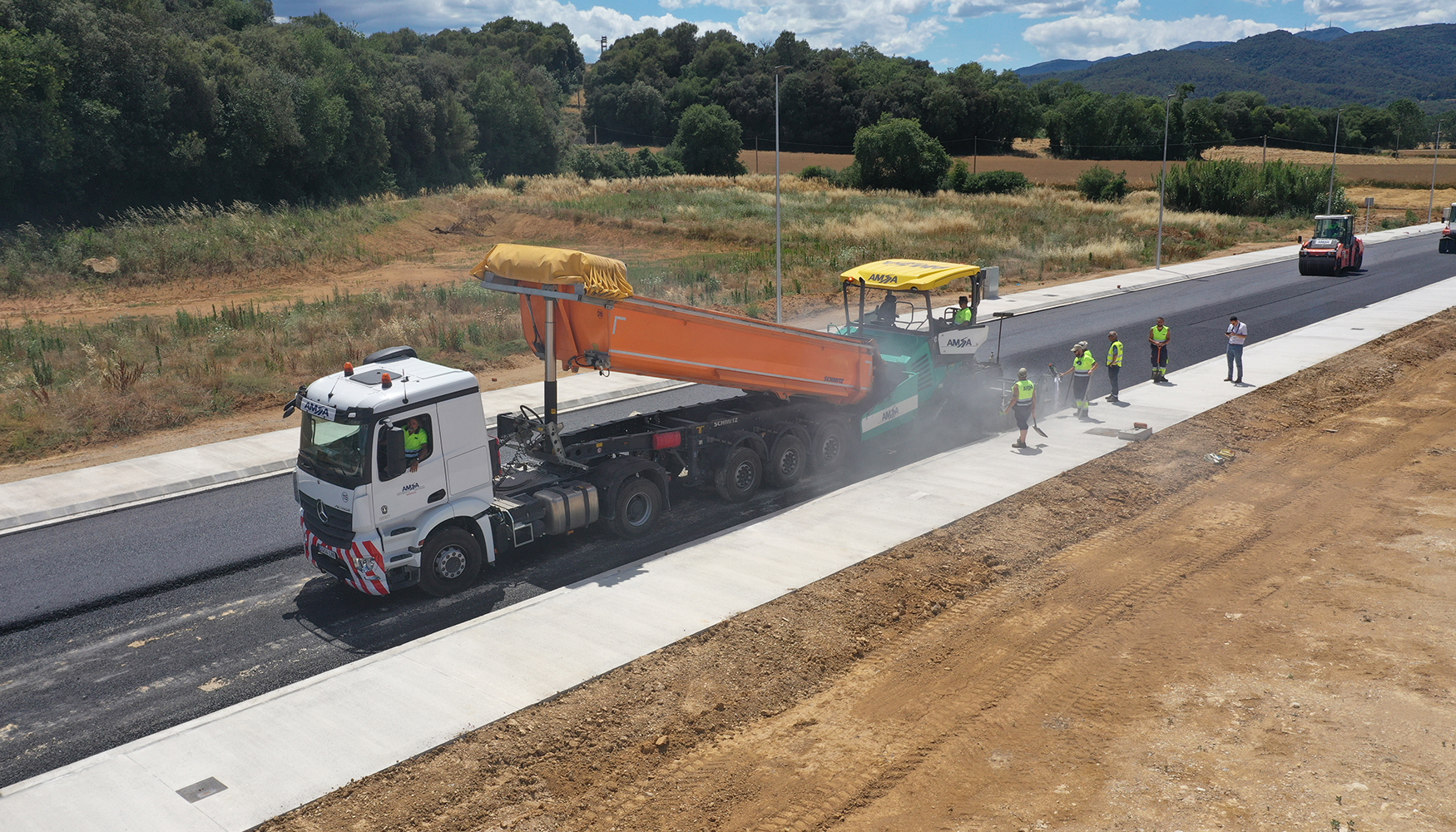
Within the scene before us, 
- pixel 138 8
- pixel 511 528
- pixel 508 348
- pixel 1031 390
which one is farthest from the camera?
pixel 138 8

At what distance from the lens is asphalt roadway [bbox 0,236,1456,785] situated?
9.34 metres

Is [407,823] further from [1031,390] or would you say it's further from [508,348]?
[508,348]

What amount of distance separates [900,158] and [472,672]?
257 feet

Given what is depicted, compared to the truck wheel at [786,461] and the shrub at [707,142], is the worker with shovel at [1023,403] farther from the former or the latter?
the shrub at [707,142]

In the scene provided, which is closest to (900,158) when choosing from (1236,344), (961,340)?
(1236,344)

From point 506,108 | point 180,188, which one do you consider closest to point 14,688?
point 180,188

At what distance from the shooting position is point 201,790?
25.7 ft

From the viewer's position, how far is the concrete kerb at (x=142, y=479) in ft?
47.9

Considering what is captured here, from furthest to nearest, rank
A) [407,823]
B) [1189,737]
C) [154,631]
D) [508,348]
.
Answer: [508,348]
[154,631]
[1189,737]
[407,823]

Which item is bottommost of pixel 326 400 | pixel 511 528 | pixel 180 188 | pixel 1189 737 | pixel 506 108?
pixel 1189 737

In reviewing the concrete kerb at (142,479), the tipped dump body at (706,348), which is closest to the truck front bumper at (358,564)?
the tipped dump body at (706,348)

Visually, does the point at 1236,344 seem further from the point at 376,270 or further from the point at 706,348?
the point at 376,270

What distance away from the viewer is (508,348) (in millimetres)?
25125

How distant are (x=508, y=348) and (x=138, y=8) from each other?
3879cm
